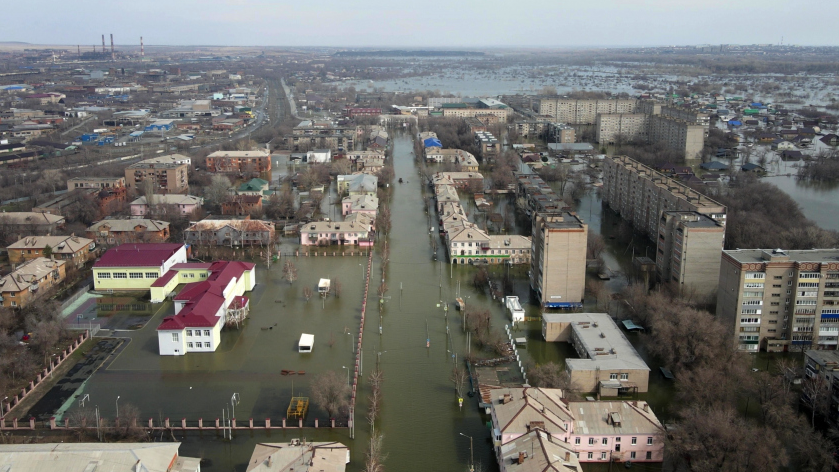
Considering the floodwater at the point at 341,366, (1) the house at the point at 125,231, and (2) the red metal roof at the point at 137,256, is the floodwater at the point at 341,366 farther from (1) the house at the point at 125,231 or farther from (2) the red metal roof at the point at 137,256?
(1) the house at the point at 125,231

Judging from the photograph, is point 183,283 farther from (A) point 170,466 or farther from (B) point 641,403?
(B) point 641,403

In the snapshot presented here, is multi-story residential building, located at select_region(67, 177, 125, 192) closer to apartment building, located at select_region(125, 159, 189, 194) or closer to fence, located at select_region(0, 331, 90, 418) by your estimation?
apartment building, located at select_region(125, 159, 189, 194)

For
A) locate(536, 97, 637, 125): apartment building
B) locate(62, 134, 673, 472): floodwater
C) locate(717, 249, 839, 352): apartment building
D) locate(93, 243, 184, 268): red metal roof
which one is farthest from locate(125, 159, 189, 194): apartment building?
locate(536, 97, 637, 125): apartment building

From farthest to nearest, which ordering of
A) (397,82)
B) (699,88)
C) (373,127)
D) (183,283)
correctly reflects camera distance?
(397,82) → (699,88) → (373,127) → (183,283)

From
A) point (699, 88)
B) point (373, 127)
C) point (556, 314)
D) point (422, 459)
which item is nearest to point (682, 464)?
point (422, 459)

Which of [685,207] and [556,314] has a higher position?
[685,207]

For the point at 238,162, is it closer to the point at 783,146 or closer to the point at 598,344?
the point at 598,344
